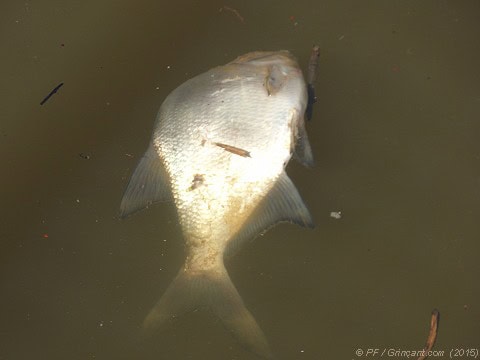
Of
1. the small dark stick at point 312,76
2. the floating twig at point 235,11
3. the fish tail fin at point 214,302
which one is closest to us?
the fish tail fin at point 214,302

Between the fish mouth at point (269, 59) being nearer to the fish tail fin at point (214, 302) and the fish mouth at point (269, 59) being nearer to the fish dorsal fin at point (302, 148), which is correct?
the fish dorsal fin at point (302, 148)

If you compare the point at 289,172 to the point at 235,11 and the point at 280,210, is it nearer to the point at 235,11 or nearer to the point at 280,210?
the point at 280,210

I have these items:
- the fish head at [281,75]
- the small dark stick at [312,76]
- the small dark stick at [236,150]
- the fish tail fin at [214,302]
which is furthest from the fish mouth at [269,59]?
the fish tail fin at [214,302]

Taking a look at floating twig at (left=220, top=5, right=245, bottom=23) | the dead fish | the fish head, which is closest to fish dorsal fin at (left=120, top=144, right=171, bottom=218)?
the dead fish

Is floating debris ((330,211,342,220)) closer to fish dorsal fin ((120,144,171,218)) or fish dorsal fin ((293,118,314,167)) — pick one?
fish dorsal fin ((293,118,314,167))

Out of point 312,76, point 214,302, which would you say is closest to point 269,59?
point 312,76

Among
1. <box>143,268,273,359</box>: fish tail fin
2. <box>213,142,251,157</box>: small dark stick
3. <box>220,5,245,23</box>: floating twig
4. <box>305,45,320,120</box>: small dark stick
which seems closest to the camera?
<box>213,142,251,157</box>: small dark stick

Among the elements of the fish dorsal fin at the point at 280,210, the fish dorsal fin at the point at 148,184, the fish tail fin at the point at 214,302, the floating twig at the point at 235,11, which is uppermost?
the floating twig at the point at 235,11
